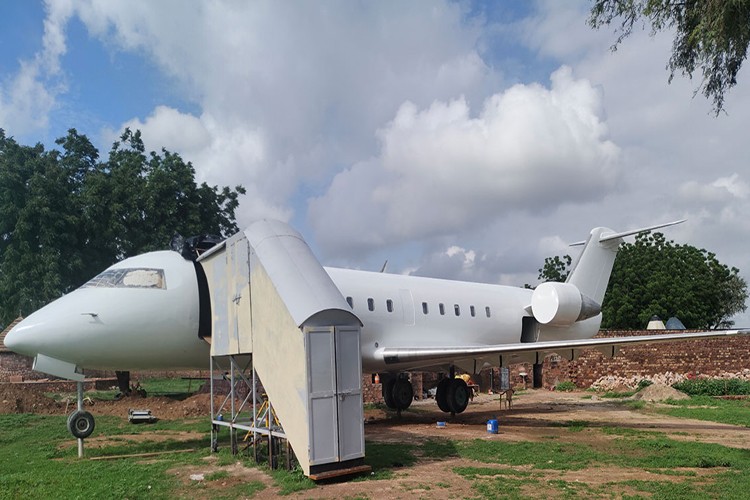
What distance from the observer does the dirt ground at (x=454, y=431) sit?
28.6 feet

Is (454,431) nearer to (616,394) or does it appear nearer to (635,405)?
(635,405)

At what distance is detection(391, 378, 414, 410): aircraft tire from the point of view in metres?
19.5

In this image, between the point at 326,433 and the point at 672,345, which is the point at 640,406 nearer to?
the point at 672,345

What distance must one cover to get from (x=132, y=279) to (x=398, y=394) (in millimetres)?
9626

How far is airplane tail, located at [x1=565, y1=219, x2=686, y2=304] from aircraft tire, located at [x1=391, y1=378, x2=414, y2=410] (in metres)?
7.30

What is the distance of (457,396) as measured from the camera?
18.2 meters

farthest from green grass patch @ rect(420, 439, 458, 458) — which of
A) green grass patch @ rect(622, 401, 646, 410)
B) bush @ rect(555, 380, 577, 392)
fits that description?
bush @ rect(555, 380, 577, 392)

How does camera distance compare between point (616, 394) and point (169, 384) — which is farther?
point (169, 384)

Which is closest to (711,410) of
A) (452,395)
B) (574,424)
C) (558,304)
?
(558,304)

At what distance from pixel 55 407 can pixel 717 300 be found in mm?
47011

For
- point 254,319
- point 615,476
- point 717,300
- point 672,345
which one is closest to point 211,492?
point 254,319

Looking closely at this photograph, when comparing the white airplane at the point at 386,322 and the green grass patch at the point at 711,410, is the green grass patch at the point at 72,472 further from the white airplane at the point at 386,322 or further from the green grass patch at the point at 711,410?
the green grass patch at the point at 711,410

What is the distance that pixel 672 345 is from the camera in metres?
28.3

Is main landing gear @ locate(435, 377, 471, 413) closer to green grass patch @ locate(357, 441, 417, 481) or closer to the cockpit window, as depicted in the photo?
green grass patch @ locate(357, 441, 417, 481)
